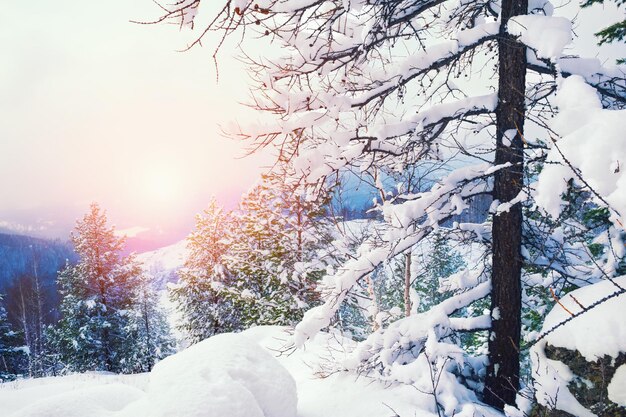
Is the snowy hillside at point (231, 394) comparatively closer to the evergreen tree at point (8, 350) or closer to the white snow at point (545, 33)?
the white snow at point (545, 33)

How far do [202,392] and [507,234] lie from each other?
4.04 metres

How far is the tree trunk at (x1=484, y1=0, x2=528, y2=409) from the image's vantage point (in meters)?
3.81

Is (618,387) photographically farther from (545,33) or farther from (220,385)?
(220,385)

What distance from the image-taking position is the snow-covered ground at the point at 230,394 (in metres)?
3.90

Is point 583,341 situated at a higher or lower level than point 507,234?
lower

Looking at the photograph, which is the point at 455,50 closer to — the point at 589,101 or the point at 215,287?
the point at 589,101

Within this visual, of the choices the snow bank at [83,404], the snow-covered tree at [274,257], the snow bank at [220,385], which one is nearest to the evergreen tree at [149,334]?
the snow-covered tree at [274,257]

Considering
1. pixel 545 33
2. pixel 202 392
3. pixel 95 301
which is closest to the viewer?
pixel 545 33

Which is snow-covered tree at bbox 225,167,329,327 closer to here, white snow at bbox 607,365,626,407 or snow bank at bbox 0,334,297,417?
snow bank at bbox 0,334,297,417

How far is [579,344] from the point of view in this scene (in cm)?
269

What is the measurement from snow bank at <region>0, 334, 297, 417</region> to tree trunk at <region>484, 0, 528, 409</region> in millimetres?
2906

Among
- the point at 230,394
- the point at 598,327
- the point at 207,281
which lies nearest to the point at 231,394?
the point at 230,394

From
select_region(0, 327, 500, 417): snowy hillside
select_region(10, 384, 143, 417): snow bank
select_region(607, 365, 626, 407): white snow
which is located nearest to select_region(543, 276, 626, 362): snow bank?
select_region(607, 365, 626, 407): white snow

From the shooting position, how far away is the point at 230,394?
4098 millimetres
